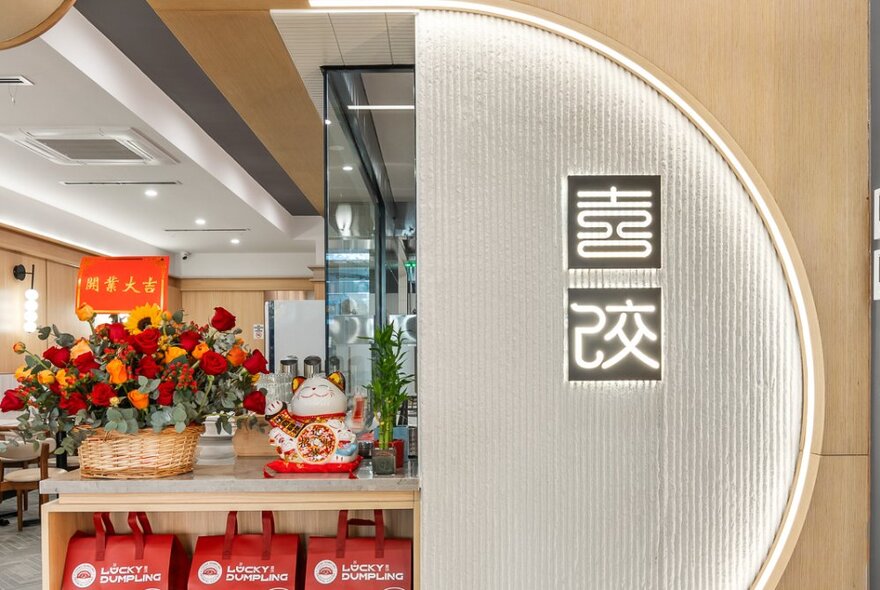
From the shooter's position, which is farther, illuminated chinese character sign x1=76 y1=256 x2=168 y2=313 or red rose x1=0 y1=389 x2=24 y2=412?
illuminated chinese character sign x1=76 y1=256 x2=168 y2=313

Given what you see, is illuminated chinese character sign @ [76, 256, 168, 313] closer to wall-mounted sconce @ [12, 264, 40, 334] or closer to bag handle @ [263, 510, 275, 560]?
wall-mounted sconce @ [12, 264, 40, 334]

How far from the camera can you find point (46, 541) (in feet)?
6.88

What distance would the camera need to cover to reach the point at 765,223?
214 centimetres

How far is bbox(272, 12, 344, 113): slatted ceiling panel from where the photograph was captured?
2.30 m

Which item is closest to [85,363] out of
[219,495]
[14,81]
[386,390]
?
[219,495]

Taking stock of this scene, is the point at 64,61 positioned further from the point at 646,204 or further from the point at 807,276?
the point at 807,276

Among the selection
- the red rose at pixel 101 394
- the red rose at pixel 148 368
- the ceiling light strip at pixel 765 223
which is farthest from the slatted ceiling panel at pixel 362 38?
the red rose at pixel 101 394

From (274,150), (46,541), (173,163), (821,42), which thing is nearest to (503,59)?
(821,42)

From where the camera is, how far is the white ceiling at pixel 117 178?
388 centimetres

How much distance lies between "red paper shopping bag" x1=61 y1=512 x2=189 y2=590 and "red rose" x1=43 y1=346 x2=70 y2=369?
1.52ft

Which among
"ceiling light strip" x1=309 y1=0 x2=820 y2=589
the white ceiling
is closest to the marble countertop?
"ceiling light strip" x1=309 y1=0 x2=820 y2=589

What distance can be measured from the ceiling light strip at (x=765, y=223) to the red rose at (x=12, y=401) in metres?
1.50

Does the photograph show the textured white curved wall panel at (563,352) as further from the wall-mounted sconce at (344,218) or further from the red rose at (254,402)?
the wall-mounted sconce at (344,218)

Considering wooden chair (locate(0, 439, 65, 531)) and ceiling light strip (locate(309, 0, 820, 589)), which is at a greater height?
ceiling light strip (locate(309, 0, 820, 589))
